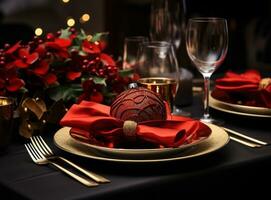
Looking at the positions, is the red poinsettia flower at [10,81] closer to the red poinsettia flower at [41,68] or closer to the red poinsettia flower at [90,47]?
the red poinsettia flower at [41,68]

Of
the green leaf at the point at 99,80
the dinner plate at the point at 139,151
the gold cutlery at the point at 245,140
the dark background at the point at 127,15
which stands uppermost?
the green leaf at the point at 99,80

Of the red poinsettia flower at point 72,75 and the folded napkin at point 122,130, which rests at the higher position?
the red poinsettia flower at point 72,75

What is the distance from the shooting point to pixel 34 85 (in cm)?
122

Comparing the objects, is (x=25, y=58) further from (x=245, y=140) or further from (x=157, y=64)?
(x=245, y=140)

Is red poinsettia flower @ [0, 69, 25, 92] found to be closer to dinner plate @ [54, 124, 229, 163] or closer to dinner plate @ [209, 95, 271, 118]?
dinner plate @ [54, 124, 229, 163]

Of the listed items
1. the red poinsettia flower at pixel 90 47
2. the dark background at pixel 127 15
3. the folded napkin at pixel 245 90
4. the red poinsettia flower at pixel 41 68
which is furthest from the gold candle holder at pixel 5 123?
the dark background at pixel 127 15

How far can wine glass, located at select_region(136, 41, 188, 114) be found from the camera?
1237mm

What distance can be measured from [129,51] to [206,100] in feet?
0.82

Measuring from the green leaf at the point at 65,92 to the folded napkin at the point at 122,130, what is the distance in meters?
0.17

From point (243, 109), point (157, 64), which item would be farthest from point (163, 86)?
point (243, 109)

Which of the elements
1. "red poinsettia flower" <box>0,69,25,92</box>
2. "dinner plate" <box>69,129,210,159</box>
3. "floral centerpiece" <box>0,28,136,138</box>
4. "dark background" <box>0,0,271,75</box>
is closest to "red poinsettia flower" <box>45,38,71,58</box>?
"floral centerpiece" <box>0,28,136,138</box>

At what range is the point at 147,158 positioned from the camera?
94 centimetres

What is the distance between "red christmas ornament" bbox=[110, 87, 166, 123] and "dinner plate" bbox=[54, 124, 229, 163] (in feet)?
0.28

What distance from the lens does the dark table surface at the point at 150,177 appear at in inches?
34.3
